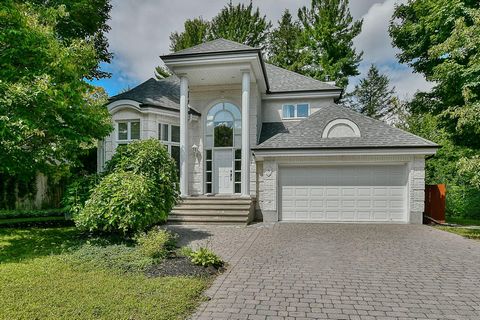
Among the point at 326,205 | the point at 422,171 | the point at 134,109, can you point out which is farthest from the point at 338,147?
the point at 134,109

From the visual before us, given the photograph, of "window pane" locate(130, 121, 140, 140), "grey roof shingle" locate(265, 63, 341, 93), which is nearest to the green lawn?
"window pane" locate(130, 121, 140, 140)

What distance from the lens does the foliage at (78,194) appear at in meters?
6.91

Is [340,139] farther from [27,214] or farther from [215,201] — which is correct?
[27,214]

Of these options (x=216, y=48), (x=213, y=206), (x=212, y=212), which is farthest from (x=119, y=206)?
(x=216, y=48)

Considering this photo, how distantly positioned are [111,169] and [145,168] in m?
1.06

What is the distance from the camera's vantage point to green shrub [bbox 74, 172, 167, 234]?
640cm

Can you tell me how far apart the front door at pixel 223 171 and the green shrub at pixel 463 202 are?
13.3m

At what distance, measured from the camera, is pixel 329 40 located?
969 inches

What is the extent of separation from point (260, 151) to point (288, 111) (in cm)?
408

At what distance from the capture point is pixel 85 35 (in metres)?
16.6

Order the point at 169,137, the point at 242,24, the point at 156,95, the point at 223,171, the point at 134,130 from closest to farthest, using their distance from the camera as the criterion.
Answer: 1. the point at 134,130
2. the point at 169,137
3. the point at 223,171
4. the point at 156,95
5. the point at 242,24

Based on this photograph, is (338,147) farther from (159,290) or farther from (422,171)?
(159,290)

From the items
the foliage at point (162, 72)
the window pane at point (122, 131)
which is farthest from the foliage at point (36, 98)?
the foliage at point (162, 72)

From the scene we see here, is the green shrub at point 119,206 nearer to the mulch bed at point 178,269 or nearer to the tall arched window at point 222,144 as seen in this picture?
the mulch bed at point 178,269
